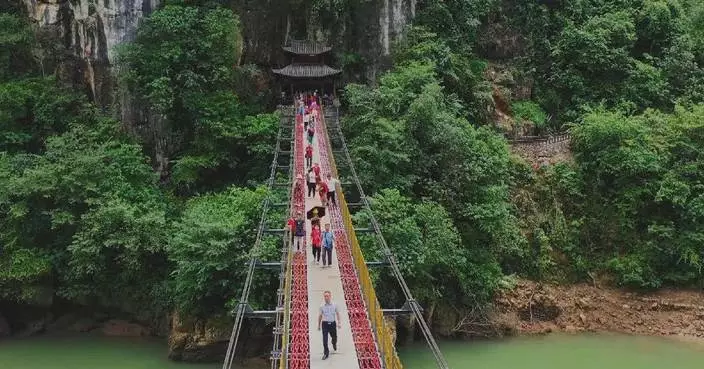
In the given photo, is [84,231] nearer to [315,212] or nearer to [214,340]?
[214,340]

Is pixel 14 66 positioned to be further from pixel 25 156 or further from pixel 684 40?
pixel 684 40

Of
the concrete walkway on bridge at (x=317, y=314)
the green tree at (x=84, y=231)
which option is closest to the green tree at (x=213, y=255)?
the green tree at (x=84, y=231)

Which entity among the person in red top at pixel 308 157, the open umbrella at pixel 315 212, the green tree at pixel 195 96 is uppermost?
the green tree at pixel 195 96

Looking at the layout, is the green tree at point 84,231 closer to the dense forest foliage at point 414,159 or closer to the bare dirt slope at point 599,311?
the dense forest foliage at point 414,159

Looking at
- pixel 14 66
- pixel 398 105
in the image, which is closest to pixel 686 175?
pixel 398 105

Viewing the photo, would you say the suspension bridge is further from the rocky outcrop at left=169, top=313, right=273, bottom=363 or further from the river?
the river
